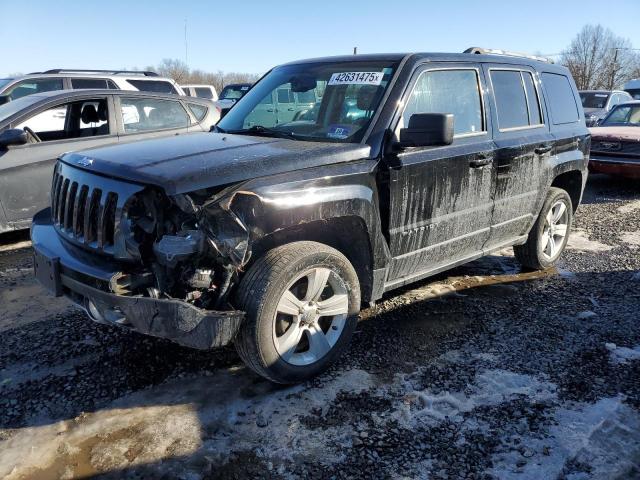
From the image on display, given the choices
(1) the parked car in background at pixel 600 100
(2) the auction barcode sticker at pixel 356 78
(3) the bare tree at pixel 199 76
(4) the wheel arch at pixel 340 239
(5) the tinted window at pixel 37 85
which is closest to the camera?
(4) the wheel arch at pixel 340 239

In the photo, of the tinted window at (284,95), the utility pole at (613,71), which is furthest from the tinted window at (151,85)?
the utility pole at (613,71)

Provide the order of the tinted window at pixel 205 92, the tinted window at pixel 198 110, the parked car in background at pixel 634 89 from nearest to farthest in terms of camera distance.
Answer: the tinted window at pixel 198 110 → the tinted window at pixel 205 92 → the parked car in background at pixel 634 89

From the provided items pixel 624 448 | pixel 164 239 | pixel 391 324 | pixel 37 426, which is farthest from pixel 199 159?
pixel 624 448

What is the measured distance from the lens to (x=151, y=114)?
681cm

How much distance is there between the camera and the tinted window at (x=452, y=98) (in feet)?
12.3

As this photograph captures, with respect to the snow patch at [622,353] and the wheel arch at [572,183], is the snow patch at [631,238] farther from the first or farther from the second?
the snow patch at [622,353]

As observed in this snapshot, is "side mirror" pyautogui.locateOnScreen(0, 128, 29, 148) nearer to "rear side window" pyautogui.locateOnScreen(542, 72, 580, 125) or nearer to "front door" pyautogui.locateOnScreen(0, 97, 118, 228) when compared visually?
"front door" pyautogui.locateOnScreen(0, 97, 118, 228)

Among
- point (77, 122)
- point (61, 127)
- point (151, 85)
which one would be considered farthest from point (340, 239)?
point (151, 85)

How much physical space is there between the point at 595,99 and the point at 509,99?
15547 millimetres

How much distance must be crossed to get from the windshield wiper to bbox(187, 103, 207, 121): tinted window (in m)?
3.39

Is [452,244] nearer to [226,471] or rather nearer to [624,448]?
[624,448]

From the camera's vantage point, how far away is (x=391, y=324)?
4.12 meters

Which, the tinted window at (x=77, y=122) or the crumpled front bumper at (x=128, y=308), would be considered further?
the tinted window at (x=77, y=122)

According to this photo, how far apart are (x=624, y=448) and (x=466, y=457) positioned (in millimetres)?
827
